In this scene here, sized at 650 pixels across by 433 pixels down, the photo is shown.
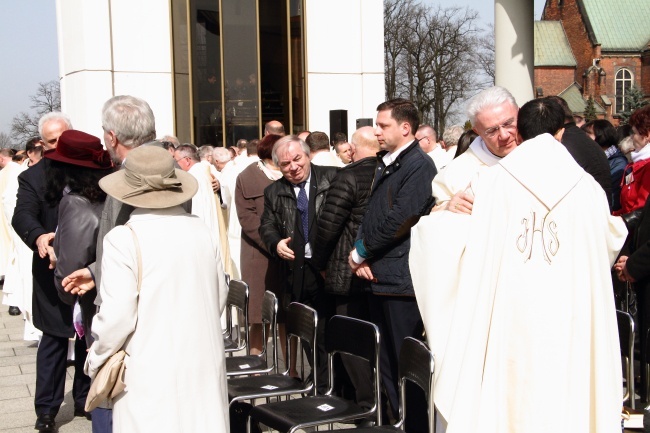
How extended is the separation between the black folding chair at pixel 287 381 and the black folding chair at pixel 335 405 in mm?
186

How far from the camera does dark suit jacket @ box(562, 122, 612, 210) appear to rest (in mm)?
6438

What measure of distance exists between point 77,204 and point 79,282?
0.50 metres

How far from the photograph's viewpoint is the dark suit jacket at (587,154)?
6438 millimetres

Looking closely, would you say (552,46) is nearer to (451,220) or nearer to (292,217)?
(292,217)

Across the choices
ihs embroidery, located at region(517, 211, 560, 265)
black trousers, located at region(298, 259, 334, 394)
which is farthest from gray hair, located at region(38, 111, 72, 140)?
ihs embroidery, located at region(517, 211, 560, 265)

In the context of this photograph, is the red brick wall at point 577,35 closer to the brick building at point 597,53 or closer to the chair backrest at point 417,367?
→ the brick building at point 597,53

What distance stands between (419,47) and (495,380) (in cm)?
4494

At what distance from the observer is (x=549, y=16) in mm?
89500

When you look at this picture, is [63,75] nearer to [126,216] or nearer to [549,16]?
[126,216]

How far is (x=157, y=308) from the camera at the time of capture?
3.74 meters

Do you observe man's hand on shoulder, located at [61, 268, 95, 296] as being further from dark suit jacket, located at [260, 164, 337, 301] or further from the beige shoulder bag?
dark suit jacket, located at [260, 164, 337, 301]

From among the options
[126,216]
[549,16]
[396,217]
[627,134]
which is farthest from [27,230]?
A: [549,16]

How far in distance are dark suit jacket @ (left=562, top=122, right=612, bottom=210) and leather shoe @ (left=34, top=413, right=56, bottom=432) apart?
13.7 ft

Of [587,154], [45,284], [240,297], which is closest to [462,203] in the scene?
[240,297]
